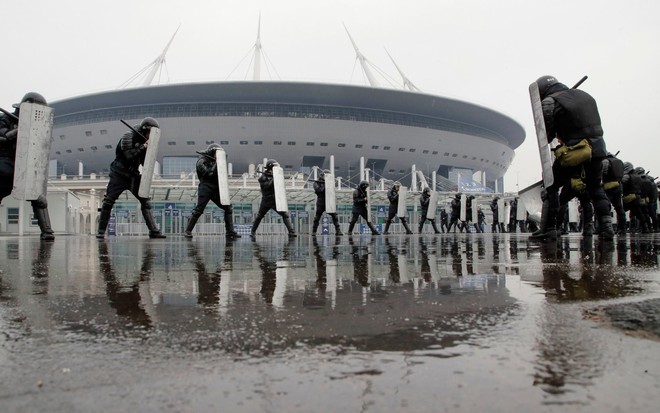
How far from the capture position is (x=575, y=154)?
5.87 m

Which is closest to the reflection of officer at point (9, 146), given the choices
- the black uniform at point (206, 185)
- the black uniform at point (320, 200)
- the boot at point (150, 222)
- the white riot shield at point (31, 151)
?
the white riot shield at point (31, 151)

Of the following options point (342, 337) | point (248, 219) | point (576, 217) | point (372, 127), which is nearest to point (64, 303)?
point (342, 337)

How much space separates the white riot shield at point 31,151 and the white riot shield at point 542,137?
7.03 m

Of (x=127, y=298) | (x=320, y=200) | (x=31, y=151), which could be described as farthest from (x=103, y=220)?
(x=127, y=298)

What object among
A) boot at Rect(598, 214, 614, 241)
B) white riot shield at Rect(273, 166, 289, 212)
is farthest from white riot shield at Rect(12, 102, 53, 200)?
boot at Rect(598, 214, 614, 241)

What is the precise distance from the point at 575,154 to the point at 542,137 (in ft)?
1.46

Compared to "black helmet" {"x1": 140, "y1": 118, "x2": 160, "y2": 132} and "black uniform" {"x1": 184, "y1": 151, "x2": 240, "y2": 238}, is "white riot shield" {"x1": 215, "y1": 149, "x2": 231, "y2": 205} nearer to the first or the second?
"black uniform" {"x1": 184, "y1": 151, "x2": 240, "y2": 238}

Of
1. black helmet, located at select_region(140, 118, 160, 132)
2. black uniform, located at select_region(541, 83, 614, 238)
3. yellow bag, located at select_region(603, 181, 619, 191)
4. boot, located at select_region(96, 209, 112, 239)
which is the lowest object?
boot, located at select_region(96, 209, 112, 239)

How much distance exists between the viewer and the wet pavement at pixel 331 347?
884 mm

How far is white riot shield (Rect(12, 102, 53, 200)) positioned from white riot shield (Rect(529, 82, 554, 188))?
7.03 m

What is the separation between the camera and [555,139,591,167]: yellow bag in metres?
5.84

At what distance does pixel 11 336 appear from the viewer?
1.34m

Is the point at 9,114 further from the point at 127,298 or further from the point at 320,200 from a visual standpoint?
the point at 320,200

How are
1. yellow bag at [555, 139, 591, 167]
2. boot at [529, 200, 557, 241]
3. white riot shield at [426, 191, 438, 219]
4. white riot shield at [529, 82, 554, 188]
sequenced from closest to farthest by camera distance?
yellow bag at [555, 139, 591, 167] → white riot shield at [529, 82, 554, 188] → boot at [529, 200, 557, 241] → white riot shield at [426, 191, 438, 219]
